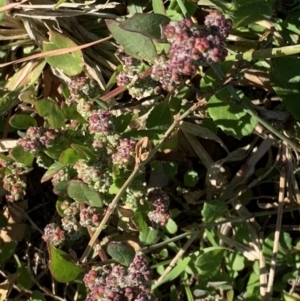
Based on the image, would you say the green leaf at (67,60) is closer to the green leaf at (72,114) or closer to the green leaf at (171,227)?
the green leaf at (72,114)

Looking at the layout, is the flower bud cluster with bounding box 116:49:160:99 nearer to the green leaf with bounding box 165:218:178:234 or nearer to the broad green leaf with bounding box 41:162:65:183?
the broad green leaf with bounding box 41:162:65:183

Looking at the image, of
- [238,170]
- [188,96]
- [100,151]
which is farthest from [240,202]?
[100,151]

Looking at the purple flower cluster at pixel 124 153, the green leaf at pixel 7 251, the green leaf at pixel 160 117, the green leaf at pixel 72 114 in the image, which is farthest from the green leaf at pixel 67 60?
the green leaf at pixel 7 251

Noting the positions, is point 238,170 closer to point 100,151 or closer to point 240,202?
point 240,202

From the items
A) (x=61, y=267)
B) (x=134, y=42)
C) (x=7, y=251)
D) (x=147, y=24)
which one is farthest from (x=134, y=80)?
(x=7, y=251)

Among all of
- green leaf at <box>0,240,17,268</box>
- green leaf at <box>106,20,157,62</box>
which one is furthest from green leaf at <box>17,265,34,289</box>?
green leaf at <box>106,20,157,62</box>

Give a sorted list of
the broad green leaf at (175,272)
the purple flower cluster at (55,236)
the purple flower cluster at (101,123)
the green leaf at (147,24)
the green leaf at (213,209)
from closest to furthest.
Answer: the green leaf at (147,24)
the purple flower cluster at (101,123)
the purple flower cluster at (55,236)
the green leaf at (213,209)
the broad green leaf at (175,272)
